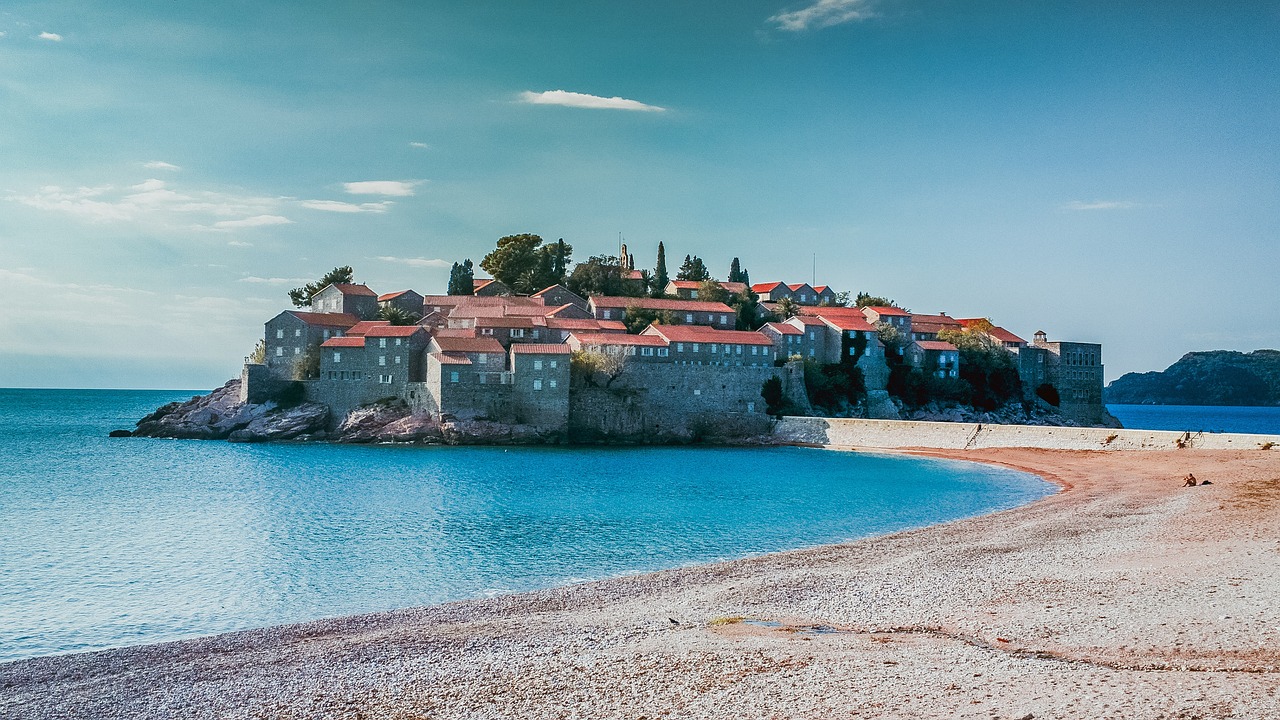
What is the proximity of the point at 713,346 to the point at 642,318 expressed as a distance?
8.83 m

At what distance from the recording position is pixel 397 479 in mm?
35156

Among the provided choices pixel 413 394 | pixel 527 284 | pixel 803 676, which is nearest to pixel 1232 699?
pixel 803 676

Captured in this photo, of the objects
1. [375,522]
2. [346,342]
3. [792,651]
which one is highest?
[346,342]

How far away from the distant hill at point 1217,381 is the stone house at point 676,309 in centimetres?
11604

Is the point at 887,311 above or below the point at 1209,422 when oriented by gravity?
above

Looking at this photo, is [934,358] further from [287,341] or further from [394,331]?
[287,341]

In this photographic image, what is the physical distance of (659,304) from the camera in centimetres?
6638

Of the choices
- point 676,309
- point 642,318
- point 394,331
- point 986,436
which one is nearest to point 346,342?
point 394,331

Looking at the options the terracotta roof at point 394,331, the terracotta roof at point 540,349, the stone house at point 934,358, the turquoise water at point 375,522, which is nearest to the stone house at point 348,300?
the terracotta roof at point 394,331

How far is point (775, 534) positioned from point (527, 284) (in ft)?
174

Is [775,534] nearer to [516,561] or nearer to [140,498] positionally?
[516,561]

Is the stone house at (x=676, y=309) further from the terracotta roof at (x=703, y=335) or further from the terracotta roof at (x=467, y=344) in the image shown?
the terracotta roof at (x=467, y=344)

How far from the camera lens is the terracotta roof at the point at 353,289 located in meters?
65.1

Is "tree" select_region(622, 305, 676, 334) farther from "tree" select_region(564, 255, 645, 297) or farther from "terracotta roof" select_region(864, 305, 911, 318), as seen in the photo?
"terracotta roof" select_region(864, 305, 911, 318)
